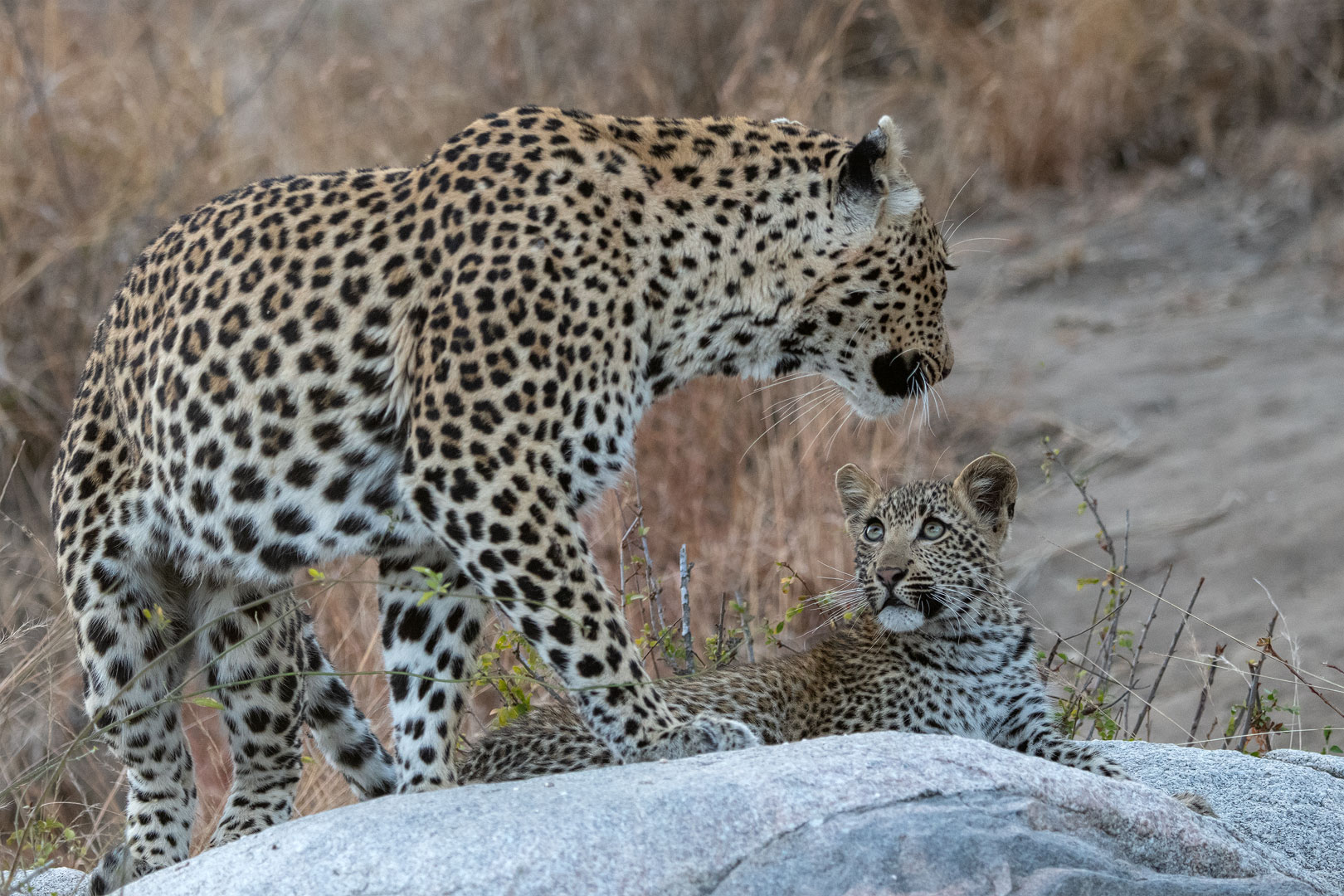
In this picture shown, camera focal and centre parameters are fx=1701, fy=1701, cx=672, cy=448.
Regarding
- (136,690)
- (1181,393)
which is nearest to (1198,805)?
(136,690)

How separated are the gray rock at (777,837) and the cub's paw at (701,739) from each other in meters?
0.20

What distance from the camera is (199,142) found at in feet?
38.4

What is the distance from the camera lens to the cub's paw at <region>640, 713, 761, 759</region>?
4488mm

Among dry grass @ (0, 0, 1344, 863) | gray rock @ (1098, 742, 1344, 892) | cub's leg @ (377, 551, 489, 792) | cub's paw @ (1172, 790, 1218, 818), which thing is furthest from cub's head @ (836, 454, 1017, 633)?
dry grass @ (0, 0, 1344, 863)

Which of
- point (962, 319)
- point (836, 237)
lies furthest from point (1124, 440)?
point (836, 237)

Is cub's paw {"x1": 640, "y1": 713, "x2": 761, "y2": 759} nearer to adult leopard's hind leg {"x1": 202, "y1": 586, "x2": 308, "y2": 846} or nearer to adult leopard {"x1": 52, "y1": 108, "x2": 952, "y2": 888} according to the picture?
adult leopard {"x1": 52, "y1": 108, "x2": 952, "y2": 888}

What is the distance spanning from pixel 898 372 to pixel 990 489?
97 cm

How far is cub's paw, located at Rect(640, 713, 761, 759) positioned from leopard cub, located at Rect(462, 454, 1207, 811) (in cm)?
68

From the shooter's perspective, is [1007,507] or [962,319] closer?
[1007,507]

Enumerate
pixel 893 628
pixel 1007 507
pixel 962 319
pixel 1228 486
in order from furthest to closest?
pixel 962 319 → pixel 1228 486 → pixel 1007 507 → pixel 893 628

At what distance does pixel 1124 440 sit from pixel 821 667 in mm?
6859

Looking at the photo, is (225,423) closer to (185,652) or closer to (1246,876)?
(185,652)

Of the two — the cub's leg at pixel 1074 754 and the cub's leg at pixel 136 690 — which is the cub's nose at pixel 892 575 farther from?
the cub's leg at pixel 136 690

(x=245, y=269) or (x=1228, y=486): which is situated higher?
(x=245, y=269)
